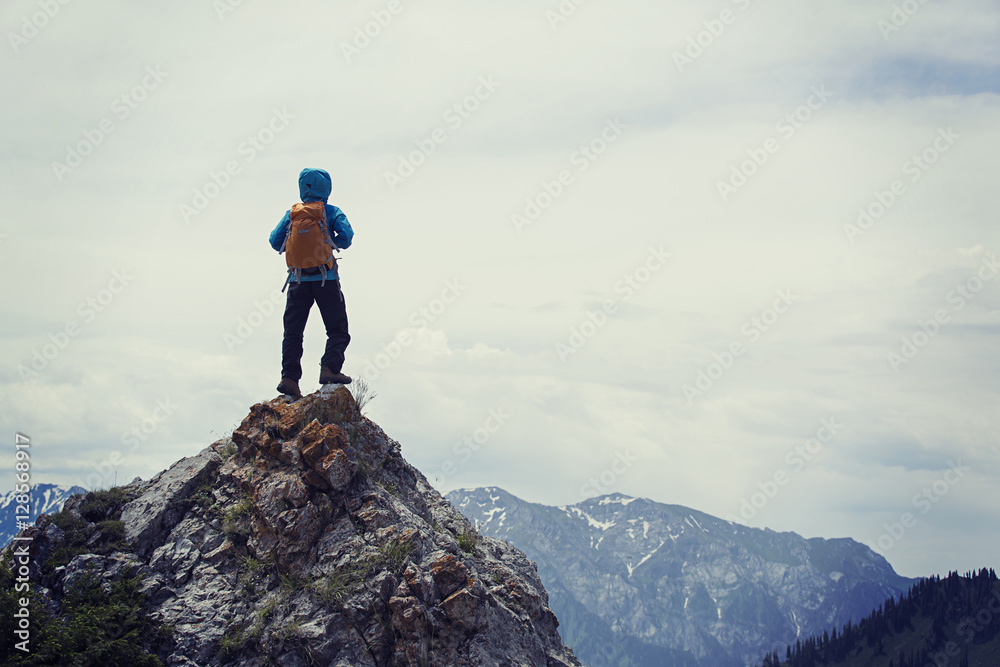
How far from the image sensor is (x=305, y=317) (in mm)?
18391

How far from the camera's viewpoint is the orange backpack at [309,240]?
58.2ft

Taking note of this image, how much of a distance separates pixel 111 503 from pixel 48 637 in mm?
3774

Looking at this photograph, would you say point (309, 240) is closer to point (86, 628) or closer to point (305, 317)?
point (305, 317)

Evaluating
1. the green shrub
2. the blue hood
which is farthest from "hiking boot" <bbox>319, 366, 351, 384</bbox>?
the green shrub

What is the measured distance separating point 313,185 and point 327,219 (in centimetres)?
87

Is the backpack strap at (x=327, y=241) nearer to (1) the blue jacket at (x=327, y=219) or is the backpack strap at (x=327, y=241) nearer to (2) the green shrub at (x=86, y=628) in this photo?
(1) the blue jacket at (x=327, y=219)

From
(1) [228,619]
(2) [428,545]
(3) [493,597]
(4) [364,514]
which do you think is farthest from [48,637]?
(3) [493,597]

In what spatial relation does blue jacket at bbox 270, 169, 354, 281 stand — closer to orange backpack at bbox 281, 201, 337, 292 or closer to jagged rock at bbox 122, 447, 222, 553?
orange backpack at bbox 281, 201, 337, 292

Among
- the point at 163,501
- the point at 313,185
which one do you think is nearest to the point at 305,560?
the point at 163,501

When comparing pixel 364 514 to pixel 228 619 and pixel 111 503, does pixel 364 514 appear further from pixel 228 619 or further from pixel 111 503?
pixel 111 503

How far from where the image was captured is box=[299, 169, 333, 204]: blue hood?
1819cm

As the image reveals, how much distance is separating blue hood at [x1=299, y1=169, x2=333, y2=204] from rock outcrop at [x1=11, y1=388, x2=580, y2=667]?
478 cm

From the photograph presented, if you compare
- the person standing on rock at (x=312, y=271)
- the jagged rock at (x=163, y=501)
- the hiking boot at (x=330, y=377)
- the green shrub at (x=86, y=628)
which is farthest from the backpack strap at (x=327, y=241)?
the green shrub at (x=86, y=628)

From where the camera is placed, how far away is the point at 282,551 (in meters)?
14.8
